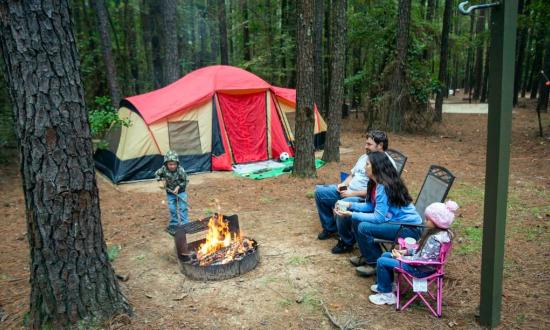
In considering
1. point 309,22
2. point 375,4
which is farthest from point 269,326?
point 375,4

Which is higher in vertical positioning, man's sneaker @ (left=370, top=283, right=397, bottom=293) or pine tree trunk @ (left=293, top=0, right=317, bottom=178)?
pine tree trunk @ (left=293, top=0, right=317, bottom=178)

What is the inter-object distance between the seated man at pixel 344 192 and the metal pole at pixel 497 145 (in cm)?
189

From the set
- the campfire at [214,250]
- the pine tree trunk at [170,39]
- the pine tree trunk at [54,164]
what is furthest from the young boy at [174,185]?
the pine tree trunk at [170,39]

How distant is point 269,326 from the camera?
10.1ft

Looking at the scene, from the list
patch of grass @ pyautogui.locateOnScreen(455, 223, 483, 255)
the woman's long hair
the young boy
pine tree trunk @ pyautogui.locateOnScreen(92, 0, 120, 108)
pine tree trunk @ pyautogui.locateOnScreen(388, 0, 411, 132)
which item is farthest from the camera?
pine tree trunk @ pyautogui.locateOnScreen(92, 0, 120, 108)

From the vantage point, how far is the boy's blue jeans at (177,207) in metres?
5.26

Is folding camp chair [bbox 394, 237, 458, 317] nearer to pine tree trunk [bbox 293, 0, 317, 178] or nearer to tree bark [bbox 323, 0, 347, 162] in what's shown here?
pine tree trunk [bbox 293, 0, 317, 178]

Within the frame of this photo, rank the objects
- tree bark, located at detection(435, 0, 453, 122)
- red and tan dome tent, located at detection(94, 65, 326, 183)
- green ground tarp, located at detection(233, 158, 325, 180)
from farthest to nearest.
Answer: tree bark, located at detection(435, 0, 453, 122)
red and tan dome tent, located at detection(94, 65, 326, 183)
green ground tarp, located at detection(233, 158, 325, 180)

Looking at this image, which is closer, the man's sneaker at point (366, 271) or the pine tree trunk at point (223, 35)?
the man's sneaker at point (366, 271)

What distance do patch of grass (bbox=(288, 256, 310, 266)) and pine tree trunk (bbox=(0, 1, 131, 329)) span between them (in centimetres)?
193

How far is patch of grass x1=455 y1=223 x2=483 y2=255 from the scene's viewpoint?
14.0ft

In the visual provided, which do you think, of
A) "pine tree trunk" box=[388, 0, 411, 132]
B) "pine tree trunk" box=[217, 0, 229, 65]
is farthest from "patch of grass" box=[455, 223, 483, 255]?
"pine tree trunk" box=[217, 0, 229, 65]

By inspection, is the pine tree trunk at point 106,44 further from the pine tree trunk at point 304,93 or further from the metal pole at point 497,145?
the metal pole at point 497,145

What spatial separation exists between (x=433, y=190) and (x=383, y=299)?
153cm
